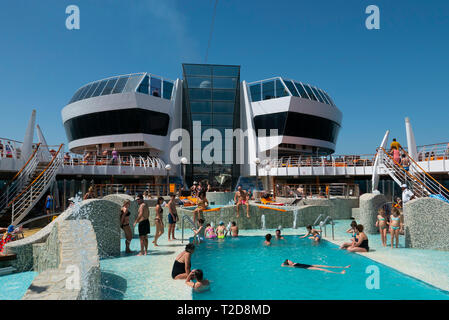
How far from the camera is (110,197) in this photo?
37.2 feet

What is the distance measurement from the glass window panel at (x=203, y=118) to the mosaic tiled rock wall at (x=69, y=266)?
22.9 metres

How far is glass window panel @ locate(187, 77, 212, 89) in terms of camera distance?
2934 cm

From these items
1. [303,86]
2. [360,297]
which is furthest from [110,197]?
[303,86]

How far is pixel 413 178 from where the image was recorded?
1367 centimetres

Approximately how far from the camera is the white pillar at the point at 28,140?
45.7 ft

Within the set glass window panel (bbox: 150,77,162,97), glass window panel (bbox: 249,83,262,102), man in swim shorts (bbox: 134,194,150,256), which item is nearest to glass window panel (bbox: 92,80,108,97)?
glass window panel (bbox: 150,77,162,97)

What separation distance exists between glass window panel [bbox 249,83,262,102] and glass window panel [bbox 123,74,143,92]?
38.1 feet

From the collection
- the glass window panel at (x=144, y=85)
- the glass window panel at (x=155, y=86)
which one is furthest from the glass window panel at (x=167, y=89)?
the glass window panel at (x=144, y=85)

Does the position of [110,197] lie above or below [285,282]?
above

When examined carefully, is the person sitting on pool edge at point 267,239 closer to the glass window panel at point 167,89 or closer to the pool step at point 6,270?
the pool step at point 6,270

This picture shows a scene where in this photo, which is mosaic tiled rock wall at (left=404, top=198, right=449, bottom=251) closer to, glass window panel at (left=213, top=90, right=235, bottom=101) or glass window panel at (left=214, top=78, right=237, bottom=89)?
glass window panel at (left=213, top=90, right=235, bottom=101)

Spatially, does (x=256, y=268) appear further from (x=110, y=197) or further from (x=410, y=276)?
(x=110, y=197)
